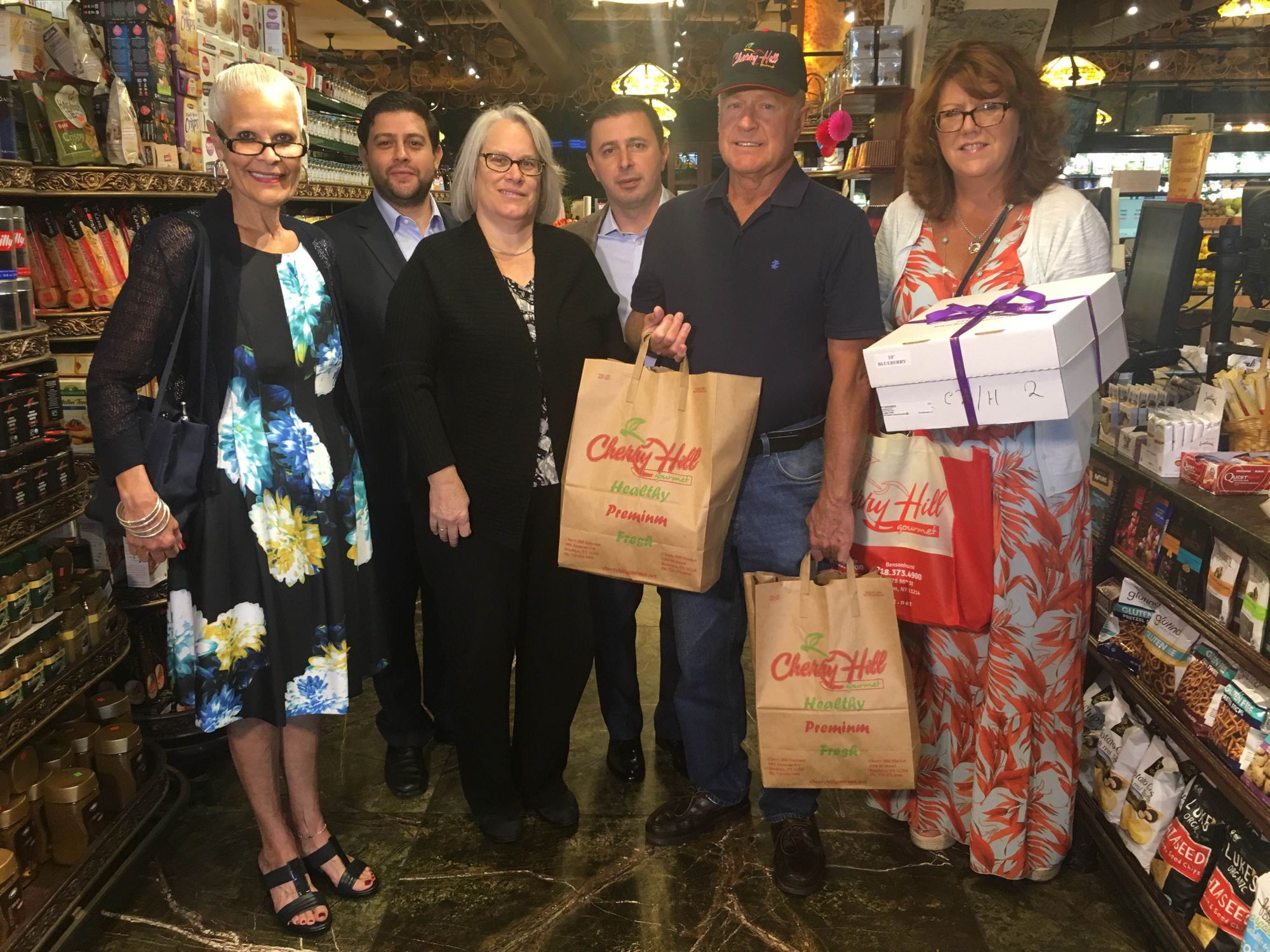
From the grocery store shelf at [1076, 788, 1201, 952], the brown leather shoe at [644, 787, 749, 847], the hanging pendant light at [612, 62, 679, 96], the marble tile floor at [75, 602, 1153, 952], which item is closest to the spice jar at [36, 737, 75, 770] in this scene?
the marble tile floor at [75, 602, 1153, 952]

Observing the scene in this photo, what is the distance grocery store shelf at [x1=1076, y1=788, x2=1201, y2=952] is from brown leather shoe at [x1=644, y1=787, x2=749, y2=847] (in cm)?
90

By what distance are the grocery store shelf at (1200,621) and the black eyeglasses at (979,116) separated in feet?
3.77

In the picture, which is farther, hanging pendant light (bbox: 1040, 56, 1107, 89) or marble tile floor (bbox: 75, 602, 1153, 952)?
hanging pendant light (bbox: 1040, 56, 1107, 89)

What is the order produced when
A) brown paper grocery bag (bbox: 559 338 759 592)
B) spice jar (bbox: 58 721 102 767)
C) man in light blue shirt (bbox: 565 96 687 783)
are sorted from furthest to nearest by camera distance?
man in light blue shirt (bbox: 565 96 687 783) < spice jar (bbox: 58 721 102 767) < brown paper grocery bag (bbox: 559 338 759 592)

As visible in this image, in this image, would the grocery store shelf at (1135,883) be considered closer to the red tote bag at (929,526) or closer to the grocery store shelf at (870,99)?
the red tote bag at (929,526)

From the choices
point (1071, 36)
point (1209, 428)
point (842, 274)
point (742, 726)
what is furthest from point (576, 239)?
point (1071, 36)

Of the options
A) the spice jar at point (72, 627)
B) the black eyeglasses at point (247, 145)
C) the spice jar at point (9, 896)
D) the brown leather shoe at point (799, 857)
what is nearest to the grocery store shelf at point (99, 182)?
the black eyeglasses at point (247, 145)

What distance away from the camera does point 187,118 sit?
9.16ft

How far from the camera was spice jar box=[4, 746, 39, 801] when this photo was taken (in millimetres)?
2223

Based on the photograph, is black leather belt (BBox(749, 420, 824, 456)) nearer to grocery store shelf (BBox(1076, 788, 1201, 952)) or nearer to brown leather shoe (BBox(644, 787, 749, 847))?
brown leather shoe (BBox(644, 787, 749, 847))

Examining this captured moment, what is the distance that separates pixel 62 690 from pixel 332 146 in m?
3.11

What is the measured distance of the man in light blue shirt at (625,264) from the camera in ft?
9.12

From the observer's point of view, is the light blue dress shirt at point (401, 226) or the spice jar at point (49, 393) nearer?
A: the spice jar at point (49, 393)

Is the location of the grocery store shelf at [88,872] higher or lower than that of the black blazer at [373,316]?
lower
